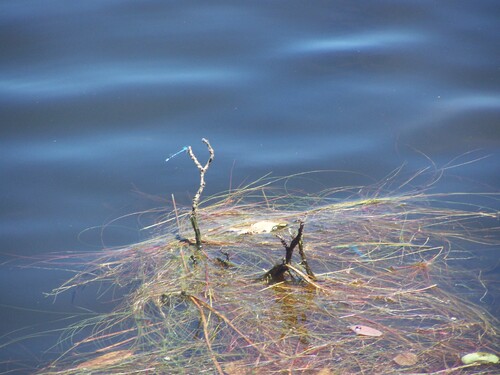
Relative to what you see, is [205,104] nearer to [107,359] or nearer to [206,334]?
[206,334]

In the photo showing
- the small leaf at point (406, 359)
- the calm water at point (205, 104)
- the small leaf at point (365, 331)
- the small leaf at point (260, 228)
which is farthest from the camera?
the calm water at point (205, 104)

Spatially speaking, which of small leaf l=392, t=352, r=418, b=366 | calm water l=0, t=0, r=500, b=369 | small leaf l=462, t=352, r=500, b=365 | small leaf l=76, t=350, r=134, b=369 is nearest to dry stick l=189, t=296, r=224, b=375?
small leaf l=76, t=350, r=134, b=369

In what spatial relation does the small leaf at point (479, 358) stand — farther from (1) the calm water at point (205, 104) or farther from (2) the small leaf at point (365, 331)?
(1) the calm water at point (205, 104)

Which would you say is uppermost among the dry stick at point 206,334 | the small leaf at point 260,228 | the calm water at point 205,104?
the calm water at point 205,104

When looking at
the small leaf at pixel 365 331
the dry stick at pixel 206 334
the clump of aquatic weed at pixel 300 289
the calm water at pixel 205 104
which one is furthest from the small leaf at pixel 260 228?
the small leaf at pixel 365 331

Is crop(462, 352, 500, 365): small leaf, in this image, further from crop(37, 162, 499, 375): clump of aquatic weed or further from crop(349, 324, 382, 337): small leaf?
crop(349, 324, 382, 337): small leaf

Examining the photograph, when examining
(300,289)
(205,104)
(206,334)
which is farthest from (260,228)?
(205,104)

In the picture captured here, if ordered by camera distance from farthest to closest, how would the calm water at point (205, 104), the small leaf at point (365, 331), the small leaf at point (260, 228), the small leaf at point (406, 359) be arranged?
the calm water at point (205, 104) < the small leaf at point (260, 228) < the small leaf at point (365, 331) < the small leaf at point (406, 359)

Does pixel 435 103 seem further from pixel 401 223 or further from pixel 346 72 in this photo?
pixel 401 223
